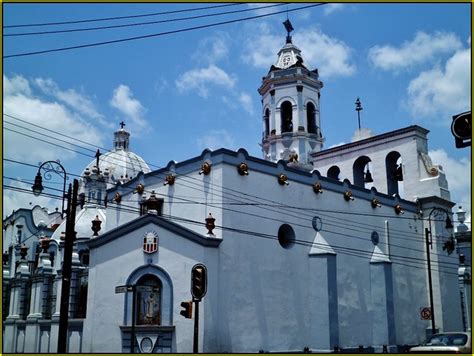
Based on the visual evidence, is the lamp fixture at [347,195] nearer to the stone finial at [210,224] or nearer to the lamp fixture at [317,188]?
the lamp fixture at [317,188]

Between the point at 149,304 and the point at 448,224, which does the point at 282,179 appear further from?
the point at 448,224

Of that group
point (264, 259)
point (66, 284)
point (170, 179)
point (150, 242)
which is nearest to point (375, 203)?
point (264, 259)

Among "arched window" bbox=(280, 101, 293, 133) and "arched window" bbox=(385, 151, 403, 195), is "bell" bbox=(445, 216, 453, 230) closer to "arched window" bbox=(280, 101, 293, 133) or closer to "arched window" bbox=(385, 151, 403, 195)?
"arched window" bbox=(385, 151, 403, 195)

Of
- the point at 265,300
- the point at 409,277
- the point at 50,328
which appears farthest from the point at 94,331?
the point at 409,277

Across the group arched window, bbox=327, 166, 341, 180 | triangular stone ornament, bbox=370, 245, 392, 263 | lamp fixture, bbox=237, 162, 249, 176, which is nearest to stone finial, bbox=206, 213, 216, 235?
lamp fixture, bbox=237, 162, 249, 176

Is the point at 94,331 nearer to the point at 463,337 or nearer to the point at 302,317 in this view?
the point at 302,317

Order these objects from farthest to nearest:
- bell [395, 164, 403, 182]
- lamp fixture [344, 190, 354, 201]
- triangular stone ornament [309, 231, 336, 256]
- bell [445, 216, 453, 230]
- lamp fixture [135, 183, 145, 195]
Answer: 1. bell [395, 164, 403, 182]
2. bell [445, 216, 453, 230]
3. lamp fixture [344, 190, 354, 201]
4. lamp fixture [135, 183, 145, 195]
5. triangular stone ornament [309, 231, 336, 256]

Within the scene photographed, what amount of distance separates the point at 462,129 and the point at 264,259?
584 inches

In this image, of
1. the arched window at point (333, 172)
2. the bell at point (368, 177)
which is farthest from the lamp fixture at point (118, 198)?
the bell at point (368, 177)

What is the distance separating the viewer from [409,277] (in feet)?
108

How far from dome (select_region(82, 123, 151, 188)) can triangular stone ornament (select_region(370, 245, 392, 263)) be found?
40616mm

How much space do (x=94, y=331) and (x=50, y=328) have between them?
18.5 ft

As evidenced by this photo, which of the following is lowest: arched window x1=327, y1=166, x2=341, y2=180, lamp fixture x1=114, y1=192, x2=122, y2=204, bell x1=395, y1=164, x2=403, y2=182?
lamp fixture x1=114, y1=192, x2=122, y2=204

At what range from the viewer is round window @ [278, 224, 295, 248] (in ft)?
86.1
